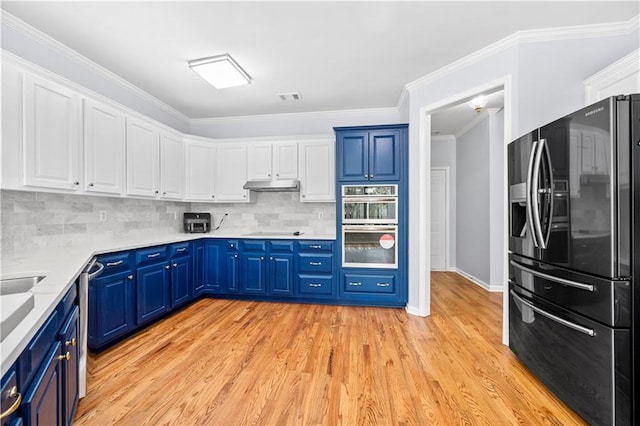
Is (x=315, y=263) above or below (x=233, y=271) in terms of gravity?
above

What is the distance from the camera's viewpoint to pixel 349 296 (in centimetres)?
364

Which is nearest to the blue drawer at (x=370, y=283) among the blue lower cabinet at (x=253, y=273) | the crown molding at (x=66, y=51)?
the blue lower cabinet at (x=253, y=273)

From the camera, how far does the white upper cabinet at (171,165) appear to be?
11.7ft

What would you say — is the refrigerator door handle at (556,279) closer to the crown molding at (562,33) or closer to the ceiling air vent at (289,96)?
the crown molding at (562,33)

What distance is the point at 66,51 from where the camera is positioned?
2613mm

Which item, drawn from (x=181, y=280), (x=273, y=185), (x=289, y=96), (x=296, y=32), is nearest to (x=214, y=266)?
(x=181, y=280)

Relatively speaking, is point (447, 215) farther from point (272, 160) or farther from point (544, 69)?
point (272, 160)

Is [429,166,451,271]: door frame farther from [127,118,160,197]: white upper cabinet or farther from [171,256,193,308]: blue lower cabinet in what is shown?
[127,118,160,197]: white upper cabinet

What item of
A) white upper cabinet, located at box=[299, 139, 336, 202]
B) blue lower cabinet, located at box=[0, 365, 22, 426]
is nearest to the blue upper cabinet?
white upper cabinet, located at box=[299, 139, 336, 202]

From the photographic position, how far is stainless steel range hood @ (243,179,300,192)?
13.2ft

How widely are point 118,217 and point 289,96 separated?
2549 mm

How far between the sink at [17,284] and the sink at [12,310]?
0.64 m

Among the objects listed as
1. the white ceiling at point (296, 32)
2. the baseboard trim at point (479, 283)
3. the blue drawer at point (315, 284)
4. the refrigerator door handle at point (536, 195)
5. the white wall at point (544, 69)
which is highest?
the white ceiling at point (296, 32)

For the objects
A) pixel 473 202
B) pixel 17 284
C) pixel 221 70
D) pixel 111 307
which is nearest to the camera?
pixel 17 284
